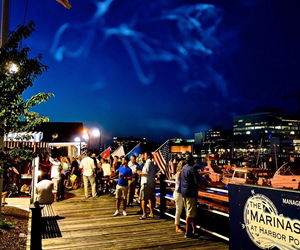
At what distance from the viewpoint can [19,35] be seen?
5.73 meters

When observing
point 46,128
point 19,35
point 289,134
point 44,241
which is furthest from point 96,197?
point 289,134

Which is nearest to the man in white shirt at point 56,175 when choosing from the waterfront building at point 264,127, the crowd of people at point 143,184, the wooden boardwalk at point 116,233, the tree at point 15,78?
the crowd of people at point 143,184

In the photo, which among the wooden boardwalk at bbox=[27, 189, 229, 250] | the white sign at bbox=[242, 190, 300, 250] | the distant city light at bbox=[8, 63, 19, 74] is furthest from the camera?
the wooden boardwalk at bbox=[27, 189, 229, 250]

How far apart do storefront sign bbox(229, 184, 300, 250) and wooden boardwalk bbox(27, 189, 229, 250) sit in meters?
1.72

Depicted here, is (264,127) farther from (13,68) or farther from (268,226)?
(13,68)

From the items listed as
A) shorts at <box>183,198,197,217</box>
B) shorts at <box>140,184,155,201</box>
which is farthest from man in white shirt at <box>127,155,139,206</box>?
shorts at <box>183,198,197,217</box>

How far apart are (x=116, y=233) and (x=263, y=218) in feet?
14.4

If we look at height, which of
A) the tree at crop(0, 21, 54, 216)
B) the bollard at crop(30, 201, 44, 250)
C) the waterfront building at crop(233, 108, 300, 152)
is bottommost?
the bollard at crop(30, 201, 44, 250)

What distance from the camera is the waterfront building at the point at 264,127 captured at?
543 feet

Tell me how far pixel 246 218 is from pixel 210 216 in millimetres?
7410

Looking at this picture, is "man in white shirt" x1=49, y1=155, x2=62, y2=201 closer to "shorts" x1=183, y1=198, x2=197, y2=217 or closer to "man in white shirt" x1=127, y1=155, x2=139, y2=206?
"man in white shirt" x1=127, y1=155, x2=139, y2=206

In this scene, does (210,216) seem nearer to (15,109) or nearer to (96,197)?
(96,197)

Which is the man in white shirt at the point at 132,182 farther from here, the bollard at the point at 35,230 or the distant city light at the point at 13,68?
the bollard at the point at 35,230

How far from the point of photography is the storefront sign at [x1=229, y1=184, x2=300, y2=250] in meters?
3.75
